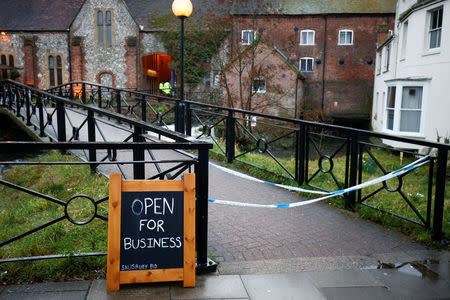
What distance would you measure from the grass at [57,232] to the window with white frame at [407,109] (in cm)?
1628

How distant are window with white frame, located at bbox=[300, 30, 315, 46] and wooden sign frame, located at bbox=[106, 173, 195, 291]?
1370 inches

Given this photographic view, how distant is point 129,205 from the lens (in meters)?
3.43

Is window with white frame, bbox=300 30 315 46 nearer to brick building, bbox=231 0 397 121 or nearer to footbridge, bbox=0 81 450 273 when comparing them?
brick building, bbox=231 0 397 121

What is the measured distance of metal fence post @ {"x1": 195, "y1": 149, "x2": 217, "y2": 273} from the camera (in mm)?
3701

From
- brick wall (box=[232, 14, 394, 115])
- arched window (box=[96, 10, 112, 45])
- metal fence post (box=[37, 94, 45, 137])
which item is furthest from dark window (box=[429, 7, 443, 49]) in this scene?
arched window (box=[96, 10, 112, 45])

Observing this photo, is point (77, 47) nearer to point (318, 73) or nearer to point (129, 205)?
point (318, 73)

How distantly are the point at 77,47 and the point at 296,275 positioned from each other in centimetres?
3675

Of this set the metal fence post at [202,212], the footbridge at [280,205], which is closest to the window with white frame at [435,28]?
the footbridge at [280,205]

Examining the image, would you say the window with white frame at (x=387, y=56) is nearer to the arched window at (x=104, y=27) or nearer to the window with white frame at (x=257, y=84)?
the window with white frame at (x=257, y=84)

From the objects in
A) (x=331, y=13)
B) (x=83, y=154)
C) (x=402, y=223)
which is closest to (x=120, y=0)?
(x=331, y=13)

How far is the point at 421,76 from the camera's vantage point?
1852 centimetres

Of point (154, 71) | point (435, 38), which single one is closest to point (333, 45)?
point (154, 71)

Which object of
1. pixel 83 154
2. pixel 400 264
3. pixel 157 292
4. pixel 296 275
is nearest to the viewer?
pixel 157 292

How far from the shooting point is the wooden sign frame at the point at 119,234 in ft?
11.0
